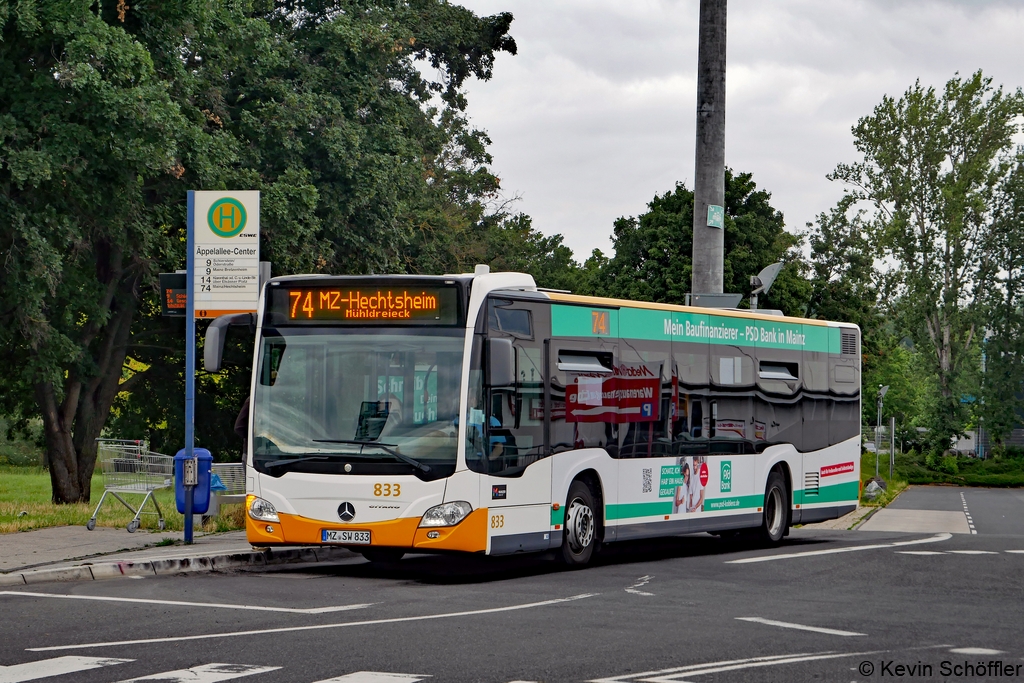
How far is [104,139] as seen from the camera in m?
21.6

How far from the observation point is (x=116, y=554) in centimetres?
1425

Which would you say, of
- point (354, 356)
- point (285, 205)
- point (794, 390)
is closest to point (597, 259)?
point (285, 205)

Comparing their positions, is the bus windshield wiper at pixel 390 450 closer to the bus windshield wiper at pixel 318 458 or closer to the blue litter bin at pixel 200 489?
the bus windshield wiper at pixel 318 458

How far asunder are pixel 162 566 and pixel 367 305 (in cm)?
309

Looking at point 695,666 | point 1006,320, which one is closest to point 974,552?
point 695,666

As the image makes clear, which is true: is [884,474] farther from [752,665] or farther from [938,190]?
[752,665]

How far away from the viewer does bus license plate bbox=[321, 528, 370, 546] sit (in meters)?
13.5

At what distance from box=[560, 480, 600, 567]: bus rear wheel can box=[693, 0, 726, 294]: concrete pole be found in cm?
733

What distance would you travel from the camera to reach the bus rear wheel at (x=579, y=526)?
1488cm

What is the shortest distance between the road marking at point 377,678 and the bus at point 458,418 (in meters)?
5.53

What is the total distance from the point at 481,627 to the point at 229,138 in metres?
16.6

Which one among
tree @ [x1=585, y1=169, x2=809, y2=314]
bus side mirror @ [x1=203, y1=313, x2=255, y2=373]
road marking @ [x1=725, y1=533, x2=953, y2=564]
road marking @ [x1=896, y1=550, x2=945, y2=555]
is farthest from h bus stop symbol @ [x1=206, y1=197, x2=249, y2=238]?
tree @ [x1=585, y1=169, x2=809, y2=314]

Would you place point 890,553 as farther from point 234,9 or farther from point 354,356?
point 234,9

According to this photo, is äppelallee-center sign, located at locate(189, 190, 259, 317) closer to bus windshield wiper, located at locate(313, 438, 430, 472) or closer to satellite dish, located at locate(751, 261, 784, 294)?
bus windshield wiper, located at locate(313, 438, 430, 472)
